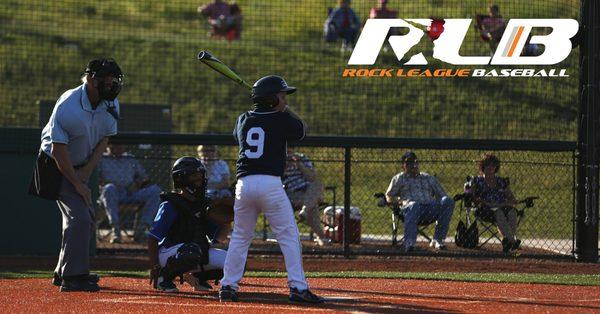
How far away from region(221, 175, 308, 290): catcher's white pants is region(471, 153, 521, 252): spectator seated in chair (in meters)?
5.86

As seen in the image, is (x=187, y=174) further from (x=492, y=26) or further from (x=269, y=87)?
(x=492, y=26)

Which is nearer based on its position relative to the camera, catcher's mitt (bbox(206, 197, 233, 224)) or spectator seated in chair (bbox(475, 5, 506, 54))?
catcher's mitt (bbox(206, 197, 233, 224))

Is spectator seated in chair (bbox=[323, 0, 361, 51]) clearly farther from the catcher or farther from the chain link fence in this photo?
the catcher

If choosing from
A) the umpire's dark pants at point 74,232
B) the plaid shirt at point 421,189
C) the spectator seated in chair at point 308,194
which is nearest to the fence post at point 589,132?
the plaid shirt at point 421,189

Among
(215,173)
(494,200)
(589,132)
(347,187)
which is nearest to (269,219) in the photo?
(347,187)

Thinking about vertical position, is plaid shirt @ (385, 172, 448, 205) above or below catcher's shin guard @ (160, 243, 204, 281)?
above

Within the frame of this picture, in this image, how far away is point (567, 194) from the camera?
13.4 meters

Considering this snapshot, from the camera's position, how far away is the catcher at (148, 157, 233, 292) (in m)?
8.46

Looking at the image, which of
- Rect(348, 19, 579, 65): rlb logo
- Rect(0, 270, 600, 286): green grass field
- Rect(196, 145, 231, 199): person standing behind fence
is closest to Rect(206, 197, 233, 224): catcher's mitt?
Rect(0, 270, 600, 286): green grass field

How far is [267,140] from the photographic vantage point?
7637 millimetres

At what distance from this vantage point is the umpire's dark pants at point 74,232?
8.38 m

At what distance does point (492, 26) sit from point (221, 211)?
11.2 metres

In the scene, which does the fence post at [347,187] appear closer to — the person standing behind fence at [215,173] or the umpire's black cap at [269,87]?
the person standing behind fence at [215,173]

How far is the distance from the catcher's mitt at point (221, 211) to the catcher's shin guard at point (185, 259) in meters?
0.29
